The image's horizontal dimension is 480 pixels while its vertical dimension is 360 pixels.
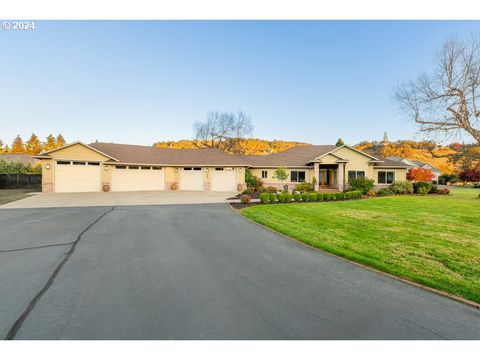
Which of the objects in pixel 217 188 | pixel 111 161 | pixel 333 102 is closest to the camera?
pixel 111 161

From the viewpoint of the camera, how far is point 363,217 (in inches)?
411

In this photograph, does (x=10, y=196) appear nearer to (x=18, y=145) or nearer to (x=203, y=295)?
(x=203, y=295)

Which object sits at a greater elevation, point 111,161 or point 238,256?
point 111,161

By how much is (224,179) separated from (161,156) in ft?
26.6

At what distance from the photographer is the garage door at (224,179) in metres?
24.1

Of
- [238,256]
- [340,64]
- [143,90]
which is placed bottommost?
[238,256]

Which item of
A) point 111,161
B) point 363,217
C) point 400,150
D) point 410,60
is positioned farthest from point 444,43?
point 400,150

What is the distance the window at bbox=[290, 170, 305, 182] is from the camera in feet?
79.5

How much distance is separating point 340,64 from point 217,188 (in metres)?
16.8

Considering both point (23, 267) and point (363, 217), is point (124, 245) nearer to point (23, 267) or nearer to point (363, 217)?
point (23, 267)

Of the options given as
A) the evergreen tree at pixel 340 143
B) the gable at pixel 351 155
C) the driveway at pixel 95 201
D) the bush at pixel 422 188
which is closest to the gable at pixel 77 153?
the driveway at pixel 95 201

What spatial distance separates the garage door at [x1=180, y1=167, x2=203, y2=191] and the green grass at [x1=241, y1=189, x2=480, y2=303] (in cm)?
1411

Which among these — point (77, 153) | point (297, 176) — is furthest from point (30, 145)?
point (297, 176)

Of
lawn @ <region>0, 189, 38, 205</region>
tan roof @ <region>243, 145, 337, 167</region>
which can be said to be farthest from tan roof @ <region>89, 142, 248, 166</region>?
lawn @ <region>0, 189, 38, 205</region>
